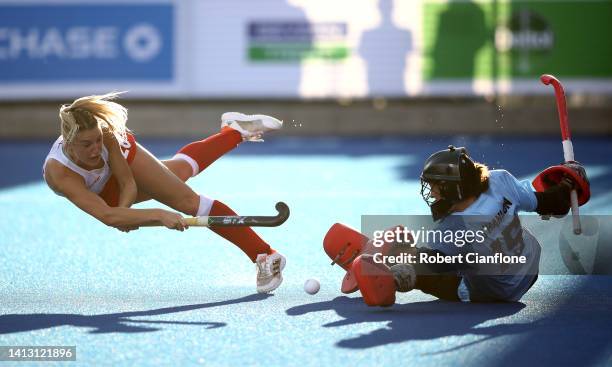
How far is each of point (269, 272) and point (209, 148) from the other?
104 cm

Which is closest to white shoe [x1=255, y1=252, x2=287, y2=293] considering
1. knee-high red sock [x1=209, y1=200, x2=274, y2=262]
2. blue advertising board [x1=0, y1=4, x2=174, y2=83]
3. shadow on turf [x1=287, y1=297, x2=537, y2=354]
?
knee-high red sock [x1=209, y1=200, x2=274, y2=262]

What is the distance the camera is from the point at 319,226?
9.60 metres

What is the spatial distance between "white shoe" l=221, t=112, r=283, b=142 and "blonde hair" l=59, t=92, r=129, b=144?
103 cm

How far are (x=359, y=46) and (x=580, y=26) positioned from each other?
10.2 feet

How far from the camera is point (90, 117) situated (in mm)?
6211

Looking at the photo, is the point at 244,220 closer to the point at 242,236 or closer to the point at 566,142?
the point at 242,236

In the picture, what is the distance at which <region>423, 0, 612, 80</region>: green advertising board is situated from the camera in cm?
1670

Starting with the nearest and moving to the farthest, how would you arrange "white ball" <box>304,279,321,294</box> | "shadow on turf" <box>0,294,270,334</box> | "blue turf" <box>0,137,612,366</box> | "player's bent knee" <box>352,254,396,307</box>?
"blue turf" <box>0,137,612,366</box>
"shadow on turf" <box>0,294,270,334</box>
"player's bent knee" <box>352,254,396,307</box>
"white ball" <box>304,279,321,294</box>

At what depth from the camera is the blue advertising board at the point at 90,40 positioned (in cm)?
1709

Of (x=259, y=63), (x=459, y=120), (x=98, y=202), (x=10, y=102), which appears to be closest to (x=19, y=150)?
(x=10, y=102)

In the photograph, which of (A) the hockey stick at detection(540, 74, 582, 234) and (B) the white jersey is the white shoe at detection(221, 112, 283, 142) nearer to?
(B) the white jersey

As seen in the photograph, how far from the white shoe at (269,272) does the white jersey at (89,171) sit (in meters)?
0.98

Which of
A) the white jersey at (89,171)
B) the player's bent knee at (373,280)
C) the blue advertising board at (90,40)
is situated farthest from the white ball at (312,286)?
the blue advertising board at (90,40)

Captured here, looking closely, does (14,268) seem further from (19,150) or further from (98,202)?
(19,150)
